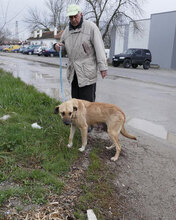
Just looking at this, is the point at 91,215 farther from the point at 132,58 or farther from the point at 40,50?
the point at 40,50

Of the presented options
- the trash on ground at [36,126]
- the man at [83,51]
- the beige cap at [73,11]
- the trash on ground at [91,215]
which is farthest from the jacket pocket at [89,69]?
the trash on ground at [91,215]

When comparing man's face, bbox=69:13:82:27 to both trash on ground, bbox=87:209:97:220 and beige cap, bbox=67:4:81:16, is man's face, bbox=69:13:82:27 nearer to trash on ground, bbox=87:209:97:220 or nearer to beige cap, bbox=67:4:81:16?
beige cap, bbox=67:4:81:16

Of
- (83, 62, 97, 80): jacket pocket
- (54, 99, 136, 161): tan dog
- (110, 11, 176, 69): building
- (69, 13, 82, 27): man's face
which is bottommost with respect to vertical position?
(54, 99, 136, 161): tan dog

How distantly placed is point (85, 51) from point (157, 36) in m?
28.3

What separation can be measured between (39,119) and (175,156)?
2.62m

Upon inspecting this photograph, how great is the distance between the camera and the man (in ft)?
12.5

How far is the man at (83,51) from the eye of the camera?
3799 mm

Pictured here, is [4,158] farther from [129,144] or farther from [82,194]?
[129,144]

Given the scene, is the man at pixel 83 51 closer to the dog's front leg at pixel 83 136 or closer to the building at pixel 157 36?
the dog's front leg at pixel 83 136

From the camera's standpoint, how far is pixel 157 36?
29391 millimetres

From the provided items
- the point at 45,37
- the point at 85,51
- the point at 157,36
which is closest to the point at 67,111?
the point at 85,51

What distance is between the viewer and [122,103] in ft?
24.0

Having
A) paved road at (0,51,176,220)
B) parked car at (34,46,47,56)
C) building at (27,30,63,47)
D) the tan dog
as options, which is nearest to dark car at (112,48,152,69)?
parked car at (34,46,47,56)

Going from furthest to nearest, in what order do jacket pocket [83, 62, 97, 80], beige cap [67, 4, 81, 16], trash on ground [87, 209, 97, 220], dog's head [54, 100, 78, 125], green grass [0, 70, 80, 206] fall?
jacket pocket [83, 62, 97, 80]
beige cap [67, 4, 81, 16]
dog's head [54, 100, 78, 125]
green grass [0, 70, 80, 206]
trash on ground [87, 209, 97, 220]
